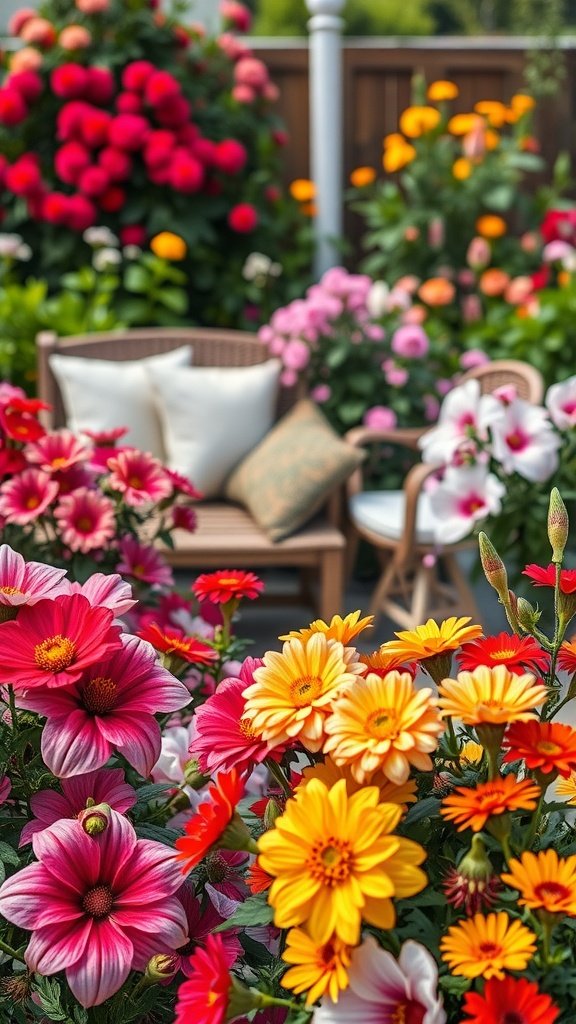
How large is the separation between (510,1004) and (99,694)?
337 mm

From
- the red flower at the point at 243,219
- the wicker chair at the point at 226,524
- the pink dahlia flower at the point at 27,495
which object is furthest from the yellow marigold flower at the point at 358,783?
the red flower at the point at 243,219

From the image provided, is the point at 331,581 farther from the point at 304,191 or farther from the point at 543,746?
the point at 543,746

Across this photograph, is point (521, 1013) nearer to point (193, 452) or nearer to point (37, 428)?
point (37, 428)

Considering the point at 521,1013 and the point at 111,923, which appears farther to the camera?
the point at 111,923

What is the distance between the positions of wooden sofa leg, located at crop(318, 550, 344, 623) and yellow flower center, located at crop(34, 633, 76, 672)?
228cm

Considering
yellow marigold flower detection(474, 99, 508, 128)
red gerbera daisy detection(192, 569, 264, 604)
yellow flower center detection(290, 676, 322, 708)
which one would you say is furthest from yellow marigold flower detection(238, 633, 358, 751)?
yellow marigold flower detection(474, 99, 508, 128)

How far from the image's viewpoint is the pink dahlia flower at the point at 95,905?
72 cm

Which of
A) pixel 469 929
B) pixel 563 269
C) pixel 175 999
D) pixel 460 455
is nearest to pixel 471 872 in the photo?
pixel 469 929

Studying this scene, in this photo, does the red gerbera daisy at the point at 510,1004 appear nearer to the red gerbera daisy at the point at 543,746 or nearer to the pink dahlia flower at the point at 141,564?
the red gerbera daisy at the point at 543,746

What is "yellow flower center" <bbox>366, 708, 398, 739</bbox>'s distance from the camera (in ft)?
2.22

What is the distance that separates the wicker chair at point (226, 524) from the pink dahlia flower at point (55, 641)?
2.10 meters

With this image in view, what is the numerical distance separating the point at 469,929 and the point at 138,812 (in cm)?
36

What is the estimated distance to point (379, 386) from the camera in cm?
387

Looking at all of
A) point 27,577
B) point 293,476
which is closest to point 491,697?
point 27,577
